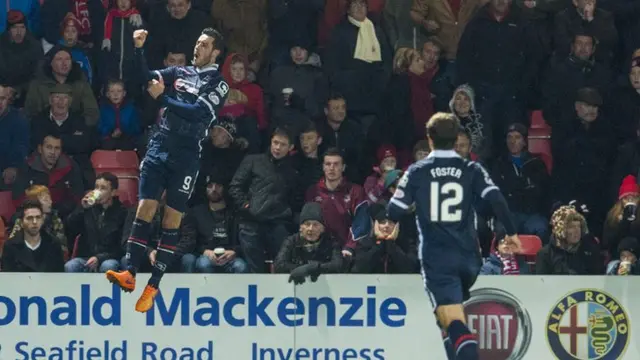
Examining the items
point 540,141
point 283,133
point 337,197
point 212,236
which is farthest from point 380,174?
point 540,141

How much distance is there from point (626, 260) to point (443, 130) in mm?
3816

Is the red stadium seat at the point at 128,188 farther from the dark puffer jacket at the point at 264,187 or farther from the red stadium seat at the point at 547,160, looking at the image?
the red stadium seat at the point at 547,160

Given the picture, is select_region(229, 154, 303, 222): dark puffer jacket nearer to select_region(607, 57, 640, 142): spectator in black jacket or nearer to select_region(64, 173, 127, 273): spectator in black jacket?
select_region(64, 173, 127, 273): spectator in black jacket

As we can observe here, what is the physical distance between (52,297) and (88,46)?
174 inches

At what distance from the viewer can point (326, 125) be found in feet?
65.2

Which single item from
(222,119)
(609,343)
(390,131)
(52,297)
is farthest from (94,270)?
(609,343)

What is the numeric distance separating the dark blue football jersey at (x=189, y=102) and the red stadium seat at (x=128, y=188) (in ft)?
11.4

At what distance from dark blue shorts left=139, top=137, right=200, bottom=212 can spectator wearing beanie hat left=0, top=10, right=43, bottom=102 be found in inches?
178

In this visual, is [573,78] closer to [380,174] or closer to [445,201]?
[380,174]

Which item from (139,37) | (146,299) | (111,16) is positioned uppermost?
(111,16)

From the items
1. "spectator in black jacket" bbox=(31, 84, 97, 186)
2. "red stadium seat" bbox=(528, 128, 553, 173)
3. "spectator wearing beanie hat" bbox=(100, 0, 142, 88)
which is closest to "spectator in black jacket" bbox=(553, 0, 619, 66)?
"red stadium seat" bbox=(528, 128, 553, 173)

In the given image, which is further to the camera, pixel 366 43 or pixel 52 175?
pixel 366 43

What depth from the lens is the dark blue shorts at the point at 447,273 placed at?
14.8 meters

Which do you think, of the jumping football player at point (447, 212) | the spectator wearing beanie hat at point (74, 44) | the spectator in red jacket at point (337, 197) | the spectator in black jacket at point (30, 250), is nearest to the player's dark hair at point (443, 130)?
the jumping football player at point (447, 212)
